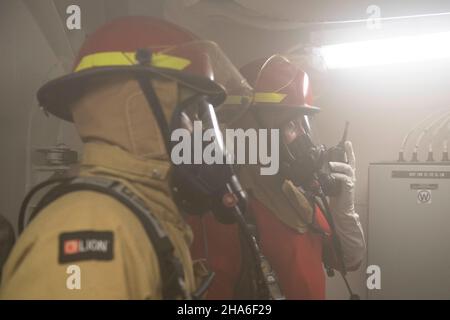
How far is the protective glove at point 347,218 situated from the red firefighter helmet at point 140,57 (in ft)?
2.68

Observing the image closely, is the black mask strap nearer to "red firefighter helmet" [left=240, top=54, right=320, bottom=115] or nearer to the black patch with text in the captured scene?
the black patch with text

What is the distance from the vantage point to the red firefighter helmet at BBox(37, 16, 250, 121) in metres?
0.84

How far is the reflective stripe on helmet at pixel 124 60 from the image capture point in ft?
2.79

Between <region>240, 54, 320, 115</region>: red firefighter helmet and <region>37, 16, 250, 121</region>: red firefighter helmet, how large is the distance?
54 centimetres

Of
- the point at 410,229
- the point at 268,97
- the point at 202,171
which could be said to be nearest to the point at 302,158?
the point at 268,97

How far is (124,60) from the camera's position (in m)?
0.85

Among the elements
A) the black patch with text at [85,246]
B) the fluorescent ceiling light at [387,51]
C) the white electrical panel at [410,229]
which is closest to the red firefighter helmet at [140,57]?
the black patch with text at [85,246]

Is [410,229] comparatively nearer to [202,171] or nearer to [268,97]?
[268,97]

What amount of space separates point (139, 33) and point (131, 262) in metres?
0.53

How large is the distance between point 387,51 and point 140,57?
1.42m

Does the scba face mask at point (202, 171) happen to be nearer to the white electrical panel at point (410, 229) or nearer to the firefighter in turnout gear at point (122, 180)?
the firefighter in turnout gear at point (122, 180)

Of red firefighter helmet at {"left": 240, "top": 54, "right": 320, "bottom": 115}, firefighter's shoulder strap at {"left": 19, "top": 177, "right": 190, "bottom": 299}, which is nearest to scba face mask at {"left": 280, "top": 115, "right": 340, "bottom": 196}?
red firefighter helmet at {"left": 240, "top": 54, "right": 320, "bottom": 115}

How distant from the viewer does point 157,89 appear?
33.6 inches
